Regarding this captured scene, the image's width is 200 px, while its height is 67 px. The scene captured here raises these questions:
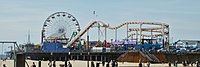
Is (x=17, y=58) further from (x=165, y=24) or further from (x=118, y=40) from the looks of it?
(x=118, y=40)

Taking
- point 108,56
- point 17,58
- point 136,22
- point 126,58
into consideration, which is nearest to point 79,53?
point 108,56

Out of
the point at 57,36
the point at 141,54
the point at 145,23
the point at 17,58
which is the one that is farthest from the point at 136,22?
the point at 17,58

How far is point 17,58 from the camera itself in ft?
56.2

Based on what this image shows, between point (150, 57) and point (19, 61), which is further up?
point (19, 61)

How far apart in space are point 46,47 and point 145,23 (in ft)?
84.8

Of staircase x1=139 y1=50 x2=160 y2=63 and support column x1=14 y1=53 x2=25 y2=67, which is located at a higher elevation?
support column x1=14 y1=53 x2=25 y2=67

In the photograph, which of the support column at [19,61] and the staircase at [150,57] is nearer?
the support column at [19,61]

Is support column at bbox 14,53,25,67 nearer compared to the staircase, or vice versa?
support column at bbox 14,53,25,67

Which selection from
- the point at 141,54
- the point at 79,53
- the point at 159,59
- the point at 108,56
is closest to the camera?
the point at 141,54

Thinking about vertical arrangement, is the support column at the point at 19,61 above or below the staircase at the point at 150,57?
above

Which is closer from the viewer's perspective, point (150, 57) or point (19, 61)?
point (19, 61)

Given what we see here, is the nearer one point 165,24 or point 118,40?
point 165,24

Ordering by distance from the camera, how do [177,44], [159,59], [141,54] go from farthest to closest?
[177,44] → [159,59] → [141,54]

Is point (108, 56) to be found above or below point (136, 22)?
below
